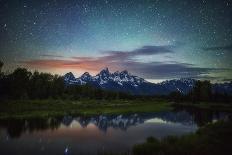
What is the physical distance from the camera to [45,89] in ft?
461

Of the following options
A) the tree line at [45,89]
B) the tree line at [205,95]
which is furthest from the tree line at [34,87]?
the tree line at [205,95]

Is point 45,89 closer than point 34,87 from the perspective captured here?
No

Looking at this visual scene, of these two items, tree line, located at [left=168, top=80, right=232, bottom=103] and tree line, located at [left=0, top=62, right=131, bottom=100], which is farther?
tree line, located at [left=168, top=80, right=232, bottom=103]

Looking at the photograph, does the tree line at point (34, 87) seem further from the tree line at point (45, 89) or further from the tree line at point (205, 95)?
the tree line at point (205, 95)

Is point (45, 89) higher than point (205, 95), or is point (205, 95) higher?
point (45, 89)

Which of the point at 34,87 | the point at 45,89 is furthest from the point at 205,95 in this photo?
the point at 34,87

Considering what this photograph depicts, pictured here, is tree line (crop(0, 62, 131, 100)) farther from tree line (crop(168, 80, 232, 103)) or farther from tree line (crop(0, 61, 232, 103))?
tree line (crop(168, 80, 232, 103))

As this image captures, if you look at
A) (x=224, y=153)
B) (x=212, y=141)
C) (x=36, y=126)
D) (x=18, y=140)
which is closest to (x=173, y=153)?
(x=224, y=153)

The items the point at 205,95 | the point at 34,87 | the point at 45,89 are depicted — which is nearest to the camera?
the point at 34,87

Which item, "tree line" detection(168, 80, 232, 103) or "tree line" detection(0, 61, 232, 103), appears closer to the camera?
"tree line" detection(0, 61, 232, 103)

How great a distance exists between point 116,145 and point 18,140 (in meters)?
12.4

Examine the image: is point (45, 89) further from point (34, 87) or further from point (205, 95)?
point (205, 95)

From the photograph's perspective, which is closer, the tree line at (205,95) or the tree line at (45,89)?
the tree line at (45,89)

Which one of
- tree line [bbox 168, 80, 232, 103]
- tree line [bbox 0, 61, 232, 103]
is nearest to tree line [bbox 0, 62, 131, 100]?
tree line [bbox 0, 61, 232, 103]
